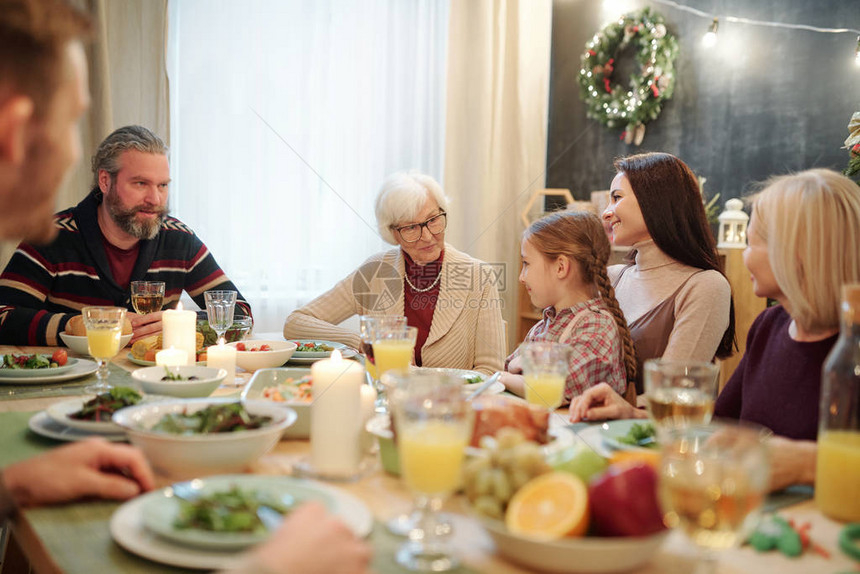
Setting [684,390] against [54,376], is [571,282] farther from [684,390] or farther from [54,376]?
[54,376]

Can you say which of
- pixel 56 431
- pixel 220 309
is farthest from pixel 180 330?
pixel 56 431

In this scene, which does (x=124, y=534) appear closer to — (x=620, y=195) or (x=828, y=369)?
(x=828, y=369)

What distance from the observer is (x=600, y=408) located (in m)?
1.60

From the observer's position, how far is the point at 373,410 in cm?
141

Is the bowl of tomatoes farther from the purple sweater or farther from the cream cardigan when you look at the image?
the purple sweater

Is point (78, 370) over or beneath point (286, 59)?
beneath

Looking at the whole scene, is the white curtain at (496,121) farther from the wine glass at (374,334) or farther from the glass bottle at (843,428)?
the glass bottle at (843,428)

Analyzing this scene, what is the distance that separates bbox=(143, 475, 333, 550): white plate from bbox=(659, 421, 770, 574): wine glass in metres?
0.45

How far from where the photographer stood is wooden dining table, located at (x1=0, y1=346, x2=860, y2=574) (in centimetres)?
89

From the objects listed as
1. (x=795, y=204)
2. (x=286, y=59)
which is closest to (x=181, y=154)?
(x=286, y=59)

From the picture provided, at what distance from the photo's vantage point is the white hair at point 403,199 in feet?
9.59

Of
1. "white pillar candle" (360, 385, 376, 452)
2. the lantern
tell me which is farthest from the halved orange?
the lantern

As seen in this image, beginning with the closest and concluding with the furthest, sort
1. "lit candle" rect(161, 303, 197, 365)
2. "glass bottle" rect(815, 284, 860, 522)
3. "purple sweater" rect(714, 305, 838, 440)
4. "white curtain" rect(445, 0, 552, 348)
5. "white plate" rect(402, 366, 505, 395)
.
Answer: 1. "glass bottle" rect(815, 284, 860, 522)
2. "purple sweater" rect(714, 305, 838, 440)
3. "white plate" rect(402, 366, 505, 395)
4. "lit candle" rect(161, 303, 197, 365)
5. "white curtain" rect(445, 0, 552, 348)

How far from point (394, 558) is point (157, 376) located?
0.97 m
